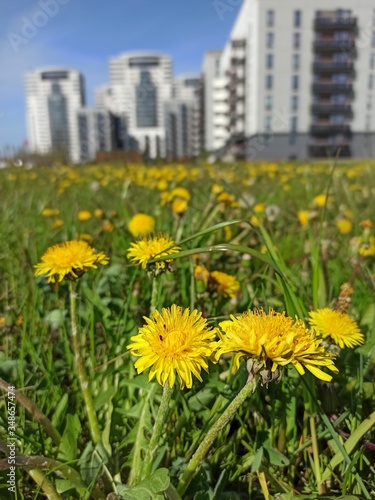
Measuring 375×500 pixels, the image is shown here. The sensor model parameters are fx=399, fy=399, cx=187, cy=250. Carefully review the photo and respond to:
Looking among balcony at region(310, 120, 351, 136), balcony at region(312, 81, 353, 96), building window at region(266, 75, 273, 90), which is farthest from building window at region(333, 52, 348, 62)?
building window at region(266, 75, 273, 90)

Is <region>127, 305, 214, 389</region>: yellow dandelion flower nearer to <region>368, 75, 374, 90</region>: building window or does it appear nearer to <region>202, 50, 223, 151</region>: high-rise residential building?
<region>368, 75, 374, 90</region>: building window

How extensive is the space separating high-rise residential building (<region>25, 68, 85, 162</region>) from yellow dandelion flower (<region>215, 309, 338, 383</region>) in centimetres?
7137

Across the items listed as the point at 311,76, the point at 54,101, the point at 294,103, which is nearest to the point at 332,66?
the point at 311,76

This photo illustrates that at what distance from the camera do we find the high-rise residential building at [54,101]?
70456 mm

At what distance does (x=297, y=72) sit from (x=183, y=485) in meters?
27.7

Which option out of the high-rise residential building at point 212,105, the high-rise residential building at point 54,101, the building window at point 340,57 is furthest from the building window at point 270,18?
the high-rise residential building at point 54,101

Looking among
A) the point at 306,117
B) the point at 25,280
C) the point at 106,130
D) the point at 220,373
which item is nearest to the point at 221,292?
the point at 220,373

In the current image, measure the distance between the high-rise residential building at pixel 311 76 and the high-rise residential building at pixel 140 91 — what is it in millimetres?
40540

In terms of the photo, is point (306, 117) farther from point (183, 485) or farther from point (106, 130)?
point (106, 130)

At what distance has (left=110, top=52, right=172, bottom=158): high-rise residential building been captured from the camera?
225ft

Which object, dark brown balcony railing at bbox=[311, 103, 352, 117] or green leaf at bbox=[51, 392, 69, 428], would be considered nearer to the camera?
green leaf at bbox=[51, 392, 69, 428]

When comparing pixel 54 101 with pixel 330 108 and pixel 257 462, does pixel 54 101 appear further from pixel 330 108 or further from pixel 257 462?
pixel 257 462

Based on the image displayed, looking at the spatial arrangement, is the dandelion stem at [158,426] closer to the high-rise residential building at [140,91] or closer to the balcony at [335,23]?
the balcony at [335,23]

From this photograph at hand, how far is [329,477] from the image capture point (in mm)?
401
